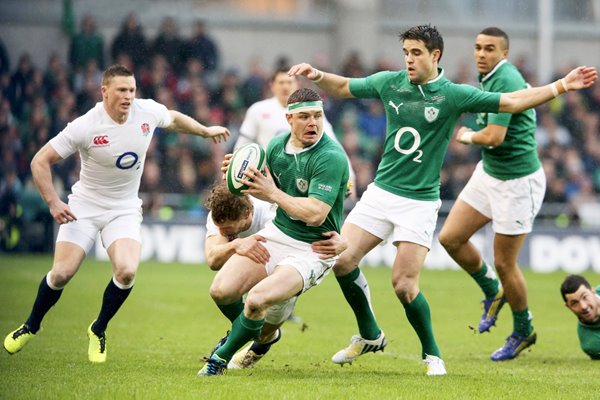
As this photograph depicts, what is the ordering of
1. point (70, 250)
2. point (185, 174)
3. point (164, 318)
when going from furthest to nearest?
point (185, 174) → point (164, 318) → point (70, 250)

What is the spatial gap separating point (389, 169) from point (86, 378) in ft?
9.42

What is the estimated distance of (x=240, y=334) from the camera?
26.1 feet

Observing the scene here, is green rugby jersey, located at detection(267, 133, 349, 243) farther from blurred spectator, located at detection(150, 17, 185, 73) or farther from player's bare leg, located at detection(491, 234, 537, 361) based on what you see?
blurred spectator, located at detection(150, 17, 185, 73)

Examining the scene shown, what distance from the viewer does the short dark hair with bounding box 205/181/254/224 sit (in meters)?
8.30

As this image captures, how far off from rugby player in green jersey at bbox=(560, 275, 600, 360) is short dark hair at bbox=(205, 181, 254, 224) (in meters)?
3.18

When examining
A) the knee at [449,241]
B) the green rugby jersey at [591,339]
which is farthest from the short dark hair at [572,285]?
the knee at [449,241]

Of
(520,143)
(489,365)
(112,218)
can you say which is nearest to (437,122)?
(520,143)

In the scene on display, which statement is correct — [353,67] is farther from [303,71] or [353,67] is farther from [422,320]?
[422,320]

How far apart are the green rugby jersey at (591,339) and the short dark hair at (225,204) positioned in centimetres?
344

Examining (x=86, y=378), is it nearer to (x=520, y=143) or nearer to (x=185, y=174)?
(x=520, y=143)

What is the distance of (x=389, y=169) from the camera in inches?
348

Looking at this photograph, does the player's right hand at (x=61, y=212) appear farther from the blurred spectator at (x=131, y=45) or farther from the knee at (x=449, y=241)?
the blurred spectator at (x=131, y=45)

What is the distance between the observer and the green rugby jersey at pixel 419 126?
859 cm

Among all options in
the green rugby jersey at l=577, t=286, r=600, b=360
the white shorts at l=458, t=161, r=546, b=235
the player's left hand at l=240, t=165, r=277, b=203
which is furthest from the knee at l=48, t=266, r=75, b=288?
the green rugby jersey at l=577, t=286, r=600, b=360
